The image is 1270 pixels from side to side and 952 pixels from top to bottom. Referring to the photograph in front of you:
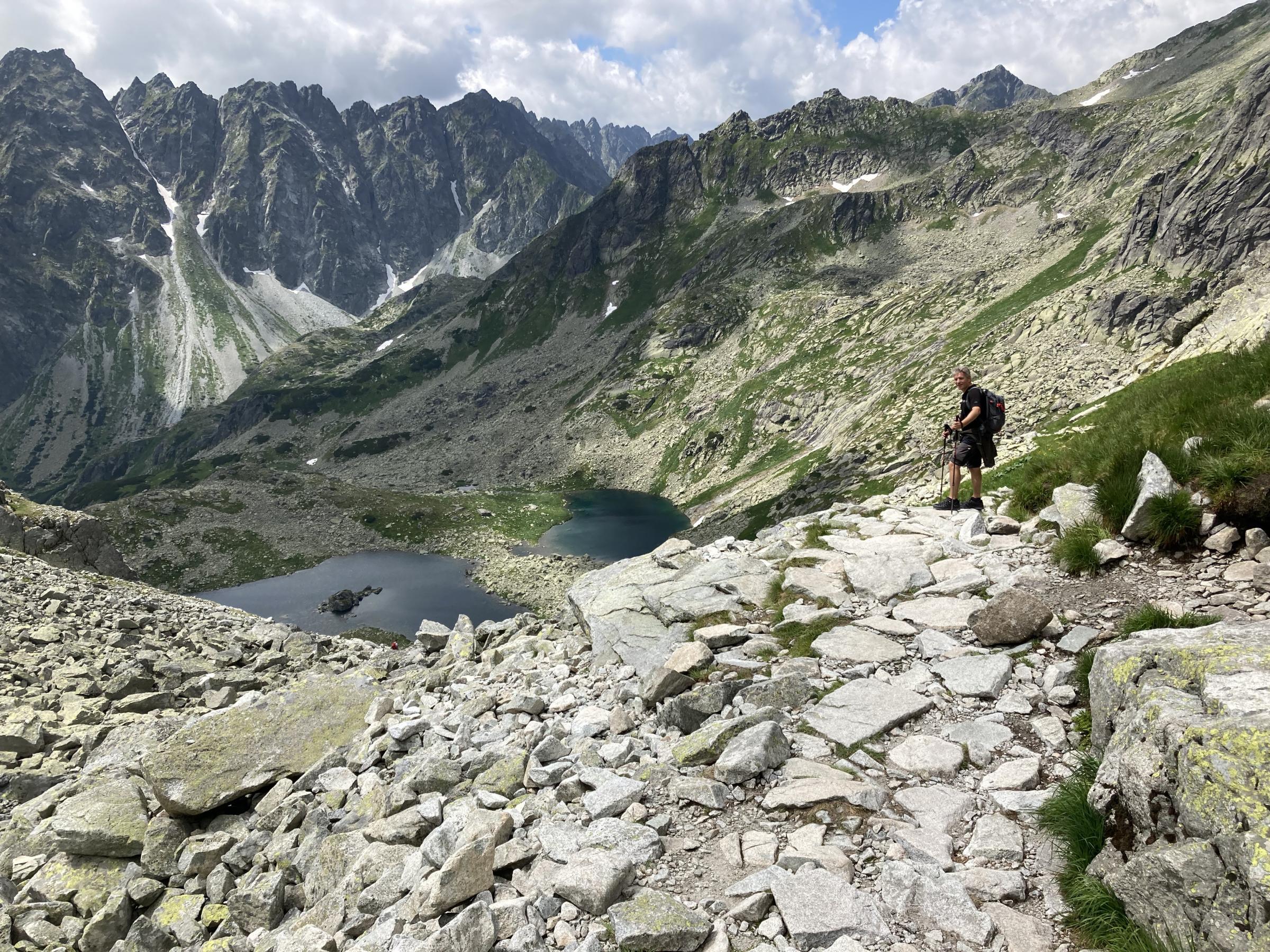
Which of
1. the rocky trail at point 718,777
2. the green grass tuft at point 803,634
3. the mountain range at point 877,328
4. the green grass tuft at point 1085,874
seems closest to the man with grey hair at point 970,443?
the rocky trail at point 718,777

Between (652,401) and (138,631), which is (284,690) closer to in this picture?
(138,631)

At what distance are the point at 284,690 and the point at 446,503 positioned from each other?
98.3 meters

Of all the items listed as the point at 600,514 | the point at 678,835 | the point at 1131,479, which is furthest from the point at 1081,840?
the point at 600,514

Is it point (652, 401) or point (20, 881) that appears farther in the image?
point (652, 401)

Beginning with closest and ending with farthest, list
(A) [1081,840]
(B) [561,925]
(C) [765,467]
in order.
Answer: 1. (A) [1081,840]
2. (B) [561,925]
3. (C) [765,467]

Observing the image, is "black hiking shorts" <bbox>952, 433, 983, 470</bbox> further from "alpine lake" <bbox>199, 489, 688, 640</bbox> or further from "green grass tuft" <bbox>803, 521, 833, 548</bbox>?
"alpine lake" <bbox>199, 489, 688, 640</bbox>

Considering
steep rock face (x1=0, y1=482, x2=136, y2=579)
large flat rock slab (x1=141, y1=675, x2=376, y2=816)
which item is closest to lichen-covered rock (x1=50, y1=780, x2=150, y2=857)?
large flat rock slab (x1=141, y1=675, x2=376, y2=816)

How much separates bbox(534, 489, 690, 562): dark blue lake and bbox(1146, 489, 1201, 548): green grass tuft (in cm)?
7661

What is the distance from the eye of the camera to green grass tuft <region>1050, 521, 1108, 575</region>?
851cm

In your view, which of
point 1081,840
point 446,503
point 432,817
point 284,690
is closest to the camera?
point 1081,840

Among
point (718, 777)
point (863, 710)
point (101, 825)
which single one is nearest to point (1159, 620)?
point (863, 710)

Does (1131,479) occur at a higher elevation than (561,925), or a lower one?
higher

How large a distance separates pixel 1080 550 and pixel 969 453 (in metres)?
7.28

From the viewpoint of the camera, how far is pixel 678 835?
19.5ft
